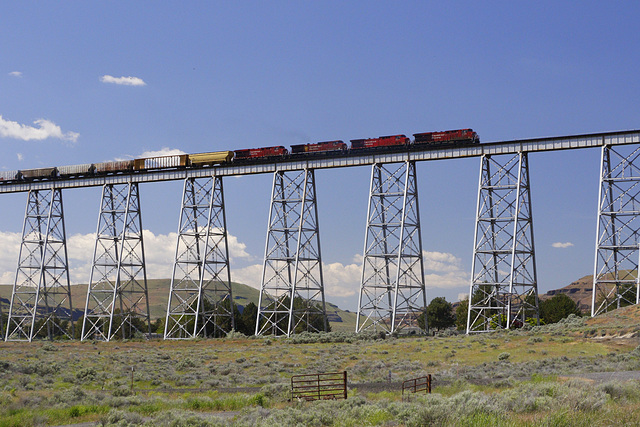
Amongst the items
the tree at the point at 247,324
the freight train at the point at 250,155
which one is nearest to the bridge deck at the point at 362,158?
the freight train at the point at 250,155

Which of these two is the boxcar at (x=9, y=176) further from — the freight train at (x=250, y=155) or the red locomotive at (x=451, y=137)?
the red locomotive at (x=451, y=137)

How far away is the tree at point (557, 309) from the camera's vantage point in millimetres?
74688

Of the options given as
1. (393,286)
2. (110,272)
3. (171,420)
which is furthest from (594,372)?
(110,272)

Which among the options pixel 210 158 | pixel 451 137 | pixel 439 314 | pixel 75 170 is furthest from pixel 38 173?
pixel 439 314

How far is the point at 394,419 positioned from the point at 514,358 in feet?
52.4

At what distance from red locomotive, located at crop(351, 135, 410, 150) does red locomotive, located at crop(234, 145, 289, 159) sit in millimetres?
5895

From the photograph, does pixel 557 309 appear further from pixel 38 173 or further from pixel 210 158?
pixel 38 173

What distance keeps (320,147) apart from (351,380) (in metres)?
25.0

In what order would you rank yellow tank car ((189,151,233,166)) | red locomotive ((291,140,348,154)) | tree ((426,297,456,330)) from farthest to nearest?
tree ((426,297,456,330)) < yellow tank car ((189,151,233,166)) < red locomotive ((291,140,348,154))

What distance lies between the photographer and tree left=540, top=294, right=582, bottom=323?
74.7 m

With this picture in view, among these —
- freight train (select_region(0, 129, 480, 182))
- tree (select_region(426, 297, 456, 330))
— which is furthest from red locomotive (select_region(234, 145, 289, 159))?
tree (select_region(426, 297, 456, 330))

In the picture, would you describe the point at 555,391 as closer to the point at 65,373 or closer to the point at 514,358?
the point at 514,358

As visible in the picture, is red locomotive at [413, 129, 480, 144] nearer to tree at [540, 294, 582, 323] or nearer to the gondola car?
the gondola car

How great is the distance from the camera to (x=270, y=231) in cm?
4634
